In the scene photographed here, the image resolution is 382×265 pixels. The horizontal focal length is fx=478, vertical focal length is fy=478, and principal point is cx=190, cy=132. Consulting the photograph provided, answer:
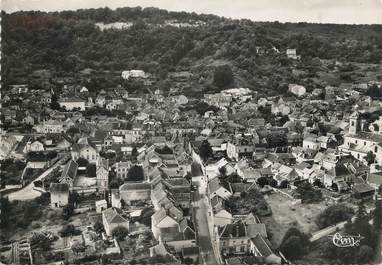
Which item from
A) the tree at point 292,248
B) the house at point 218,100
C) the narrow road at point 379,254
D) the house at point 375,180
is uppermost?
the house at point 218,100

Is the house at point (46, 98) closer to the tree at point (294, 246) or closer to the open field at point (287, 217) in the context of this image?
the open field at point (287, 217)

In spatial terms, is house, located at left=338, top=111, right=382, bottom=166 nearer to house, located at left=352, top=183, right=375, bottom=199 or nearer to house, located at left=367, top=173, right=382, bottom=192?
house, located at left=367, top=173, right=382, bottom=192

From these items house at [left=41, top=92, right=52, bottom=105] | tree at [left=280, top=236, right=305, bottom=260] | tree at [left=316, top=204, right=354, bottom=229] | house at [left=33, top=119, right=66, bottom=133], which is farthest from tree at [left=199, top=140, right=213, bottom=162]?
house at [left=41, top=92, right=52, bottom=105]

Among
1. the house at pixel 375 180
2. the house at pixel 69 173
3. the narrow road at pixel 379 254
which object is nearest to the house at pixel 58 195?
the house at pixel 69 173

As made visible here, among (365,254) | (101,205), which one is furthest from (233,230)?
(101,205)

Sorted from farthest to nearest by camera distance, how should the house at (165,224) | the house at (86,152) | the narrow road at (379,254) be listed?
the house at (86,152) → the house at (165,224) → the narrow road at (379,254)

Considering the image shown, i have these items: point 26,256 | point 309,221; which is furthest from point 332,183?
point 26,256

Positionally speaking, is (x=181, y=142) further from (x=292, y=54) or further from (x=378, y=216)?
(x=292, y=54)
